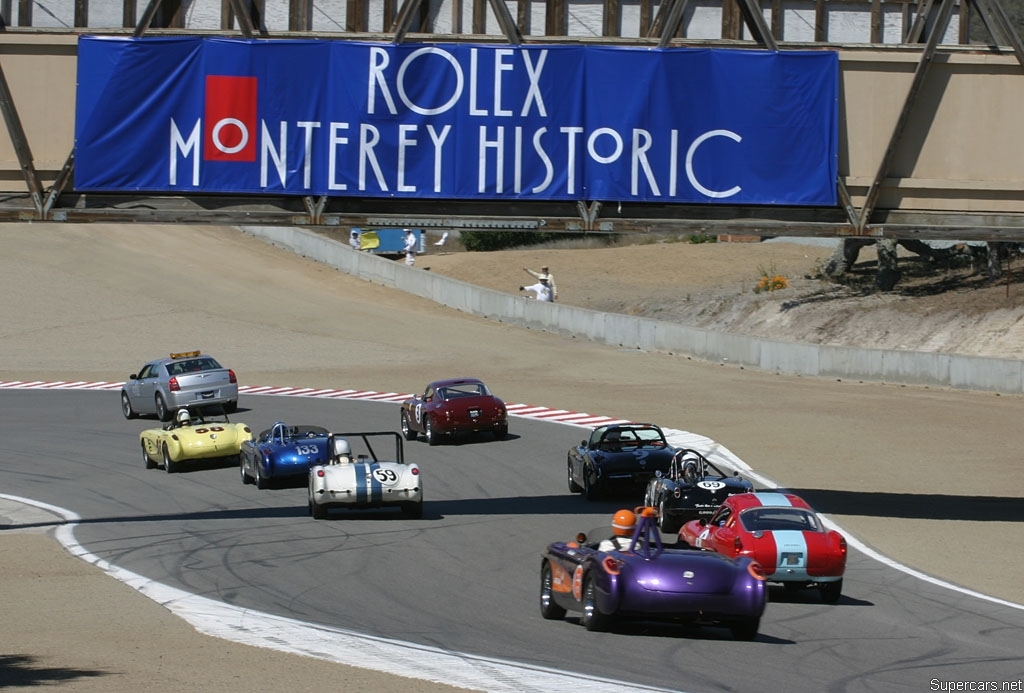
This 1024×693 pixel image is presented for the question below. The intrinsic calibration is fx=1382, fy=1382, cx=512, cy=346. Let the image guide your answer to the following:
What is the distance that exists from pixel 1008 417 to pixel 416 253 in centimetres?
3403

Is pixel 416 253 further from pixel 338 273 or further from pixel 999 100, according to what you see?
pixel 999 100

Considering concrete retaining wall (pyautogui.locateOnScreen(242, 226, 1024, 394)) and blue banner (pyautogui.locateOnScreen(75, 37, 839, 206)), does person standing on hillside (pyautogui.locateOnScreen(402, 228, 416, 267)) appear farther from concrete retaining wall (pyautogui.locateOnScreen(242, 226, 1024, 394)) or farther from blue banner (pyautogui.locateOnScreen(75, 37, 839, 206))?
blue banner (pyautogui.locateOnScreen(75, 37, 839, 206))

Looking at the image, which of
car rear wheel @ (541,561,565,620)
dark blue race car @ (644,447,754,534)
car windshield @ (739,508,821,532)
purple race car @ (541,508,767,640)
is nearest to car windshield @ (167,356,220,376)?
dark blue race car @ (644,447,754,534)

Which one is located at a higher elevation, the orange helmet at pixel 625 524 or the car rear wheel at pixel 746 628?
the orange helmet at pixel 625 524

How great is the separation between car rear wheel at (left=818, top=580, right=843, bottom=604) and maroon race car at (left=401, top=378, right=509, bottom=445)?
39.1 feet

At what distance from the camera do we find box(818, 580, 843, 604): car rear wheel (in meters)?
13.7

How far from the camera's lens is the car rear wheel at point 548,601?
41.3 ft

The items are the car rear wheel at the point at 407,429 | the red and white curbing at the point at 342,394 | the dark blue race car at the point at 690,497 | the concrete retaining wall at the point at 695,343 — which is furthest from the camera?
the concrete retaining wall at the point at 695,343

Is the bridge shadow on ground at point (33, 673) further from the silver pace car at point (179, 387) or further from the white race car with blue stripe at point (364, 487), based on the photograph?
the silver pace car at point (179, 387)

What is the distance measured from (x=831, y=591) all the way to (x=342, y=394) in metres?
21.0

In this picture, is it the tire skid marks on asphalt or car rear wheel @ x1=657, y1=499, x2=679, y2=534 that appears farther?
car rear wheel @ x1=657, y1=499, x2=679, y2=534

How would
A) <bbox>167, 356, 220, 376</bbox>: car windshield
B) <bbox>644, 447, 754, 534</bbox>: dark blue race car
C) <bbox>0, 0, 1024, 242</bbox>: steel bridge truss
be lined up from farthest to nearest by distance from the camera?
<bbox>167, 356, 220, 376</bbox>: car windshield < <bbox>0, 0, 1024, 242</bbox>: steel bridge truss < <bbox>644, 447, 754, 534</bbox>: dark blue race car

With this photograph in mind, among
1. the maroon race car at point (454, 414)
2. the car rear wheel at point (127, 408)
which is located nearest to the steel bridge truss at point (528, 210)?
the maroon race car at point (454, 414)

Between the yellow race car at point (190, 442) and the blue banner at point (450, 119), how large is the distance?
18.7ft
